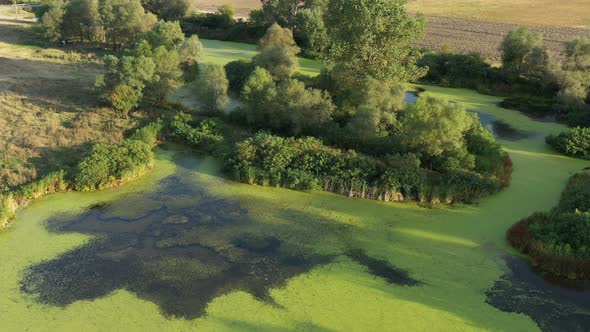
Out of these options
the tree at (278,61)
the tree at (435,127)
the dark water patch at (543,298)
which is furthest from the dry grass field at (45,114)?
the dark water patch at (543,298)

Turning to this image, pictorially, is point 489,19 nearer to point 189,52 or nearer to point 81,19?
point 189,52

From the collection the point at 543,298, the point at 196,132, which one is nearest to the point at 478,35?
the point at 196,132

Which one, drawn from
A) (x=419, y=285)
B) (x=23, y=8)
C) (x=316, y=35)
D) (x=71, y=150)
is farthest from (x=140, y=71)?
(x=23, y=8)

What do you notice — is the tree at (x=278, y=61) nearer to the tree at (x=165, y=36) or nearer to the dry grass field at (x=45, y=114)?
the tree at (x=165, y=36)

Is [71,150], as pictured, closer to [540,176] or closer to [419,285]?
[419,285]

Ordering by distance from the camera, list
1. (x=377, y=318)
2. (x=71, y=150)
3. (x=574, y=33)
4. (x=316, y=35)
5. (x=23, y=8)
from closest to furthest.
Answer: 1. (x=377, y=318)
2. (x=71, y=150)
3. (x=316, y=35)
4. (x=574, y=33)
5. (x=23, y=8)

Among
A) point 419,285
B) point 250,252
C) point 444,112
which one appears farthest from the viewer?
point 444,112

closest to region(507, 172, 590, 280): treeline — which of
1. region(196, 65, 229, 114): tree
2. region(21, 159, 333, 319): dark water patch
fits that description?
region(21, 159, 333, 319): dark water patch
